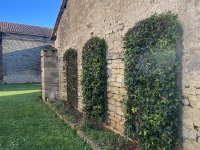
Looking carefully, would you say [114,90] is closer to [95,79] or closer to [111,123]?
[95,79]

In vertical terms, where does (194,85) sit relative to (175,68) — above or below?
below

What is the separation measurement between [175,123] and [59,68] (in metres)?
7.22

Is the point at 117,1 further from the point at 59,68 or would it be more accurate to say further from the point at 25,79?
the point at 25,79

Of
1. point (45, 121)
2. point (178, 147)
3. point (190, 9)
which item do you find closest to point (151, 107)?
point (178, 147)

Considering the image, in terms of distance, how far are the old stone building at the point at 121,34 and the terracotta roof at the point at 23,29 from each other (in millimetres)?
13836

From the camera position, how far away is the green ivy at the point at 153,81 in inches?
110

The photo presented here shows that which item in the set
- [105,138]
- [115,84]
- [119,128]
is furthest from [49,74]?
[105,138]

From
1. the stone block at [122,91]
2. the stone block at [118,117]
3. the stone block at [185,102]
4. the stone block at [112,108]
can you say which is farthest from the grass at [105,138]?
the stone block at [185,102]

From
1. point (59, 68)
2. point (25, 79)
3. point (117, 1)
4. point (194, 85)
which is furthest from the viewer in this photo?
point (25, 79)

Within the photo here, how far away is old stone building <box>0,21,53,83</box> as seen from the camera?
1969cm

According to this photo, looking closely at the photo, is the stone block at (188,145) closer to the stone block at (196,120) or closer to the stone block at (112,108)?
the stone block at (196,120)

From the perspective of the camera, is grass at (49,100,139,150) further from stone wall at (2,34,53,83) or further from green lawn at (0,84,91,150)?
stone wall at (2,34,53,83)

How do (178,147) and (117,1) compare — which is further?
(117,1)

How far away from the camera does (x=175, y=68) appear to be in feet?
9.16
